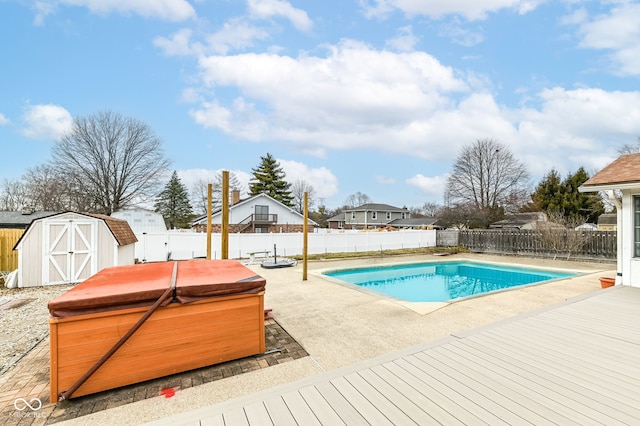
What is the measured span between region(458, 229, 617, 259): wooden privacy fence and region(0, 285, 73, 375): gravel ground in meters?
18.2

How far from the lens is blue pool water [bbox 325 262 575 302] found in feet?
32.5

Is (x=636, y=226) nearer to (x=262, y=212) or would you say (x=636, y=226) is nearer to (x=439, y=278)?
(x=439, y=278)

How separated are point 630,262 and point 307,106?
42.7 ft

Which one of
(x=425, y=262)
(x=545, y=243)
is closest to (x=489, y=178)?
(x=545, y=243)

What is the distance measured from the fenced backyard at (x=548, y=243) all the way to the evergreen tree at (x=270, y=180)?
22.9 meters

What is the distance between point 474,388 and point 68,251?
1001 centimetres

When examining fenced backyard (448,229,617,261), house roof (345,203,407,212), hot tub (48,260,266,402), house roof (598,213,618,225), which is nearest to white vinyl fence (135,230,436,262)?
fenced backyard (448,229,617,261)

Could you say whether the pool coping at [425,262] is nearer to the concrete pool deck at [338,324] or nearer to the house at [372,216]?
the concrete pool deck at [338,324]

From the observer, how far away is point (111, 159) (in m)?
23.9

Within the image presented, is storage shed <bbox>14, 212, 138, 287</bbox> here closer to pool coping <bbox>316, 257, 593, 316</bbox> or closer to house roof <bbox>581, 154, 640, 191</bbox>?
pool coping <bbox>316, 257, 593, 316</bbox>

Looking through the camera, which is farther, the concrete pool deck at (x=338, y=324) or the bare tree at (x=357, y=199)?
the bare tree at (x=357, y=199)

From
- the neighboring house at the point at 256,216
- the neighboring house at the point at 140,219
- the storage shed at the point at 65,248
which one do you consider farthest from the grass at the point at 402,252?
the neighboring house at the point at 140,219

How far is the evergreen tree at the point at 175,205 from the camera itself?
118 ft

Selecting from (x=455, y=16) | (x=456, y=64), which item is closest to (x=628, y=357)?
(x=455, y=16)
